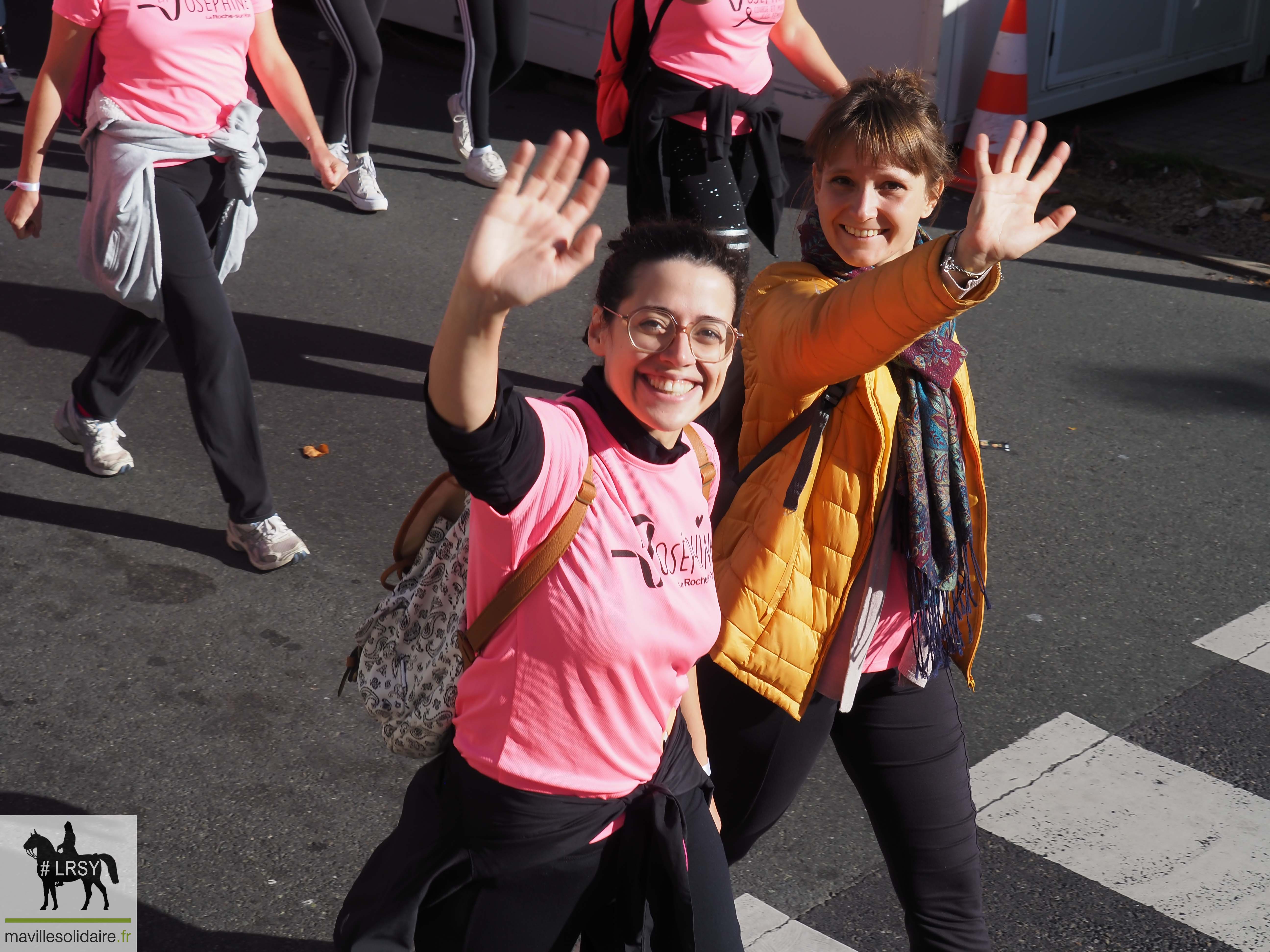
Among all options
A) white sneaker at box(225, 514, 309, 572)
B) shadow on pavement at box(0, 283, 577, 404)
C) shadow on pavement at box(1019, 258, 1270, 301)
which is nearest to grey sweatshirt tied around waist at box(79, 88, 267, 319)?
white sneaker at box(225, 514, 309, 572)

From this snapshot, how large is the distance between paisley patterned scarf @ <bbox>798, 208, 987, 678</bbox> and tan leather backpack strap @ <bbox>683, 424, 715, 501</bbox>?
1.39ft

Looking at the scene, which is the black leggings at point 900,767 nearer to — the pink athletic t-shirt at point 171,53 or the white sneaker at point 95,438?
the pink athletic t-shirt at point 171,53

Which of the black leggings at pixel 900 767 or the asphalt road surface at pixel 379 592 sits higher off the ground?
the black leggings at pixel 900 767

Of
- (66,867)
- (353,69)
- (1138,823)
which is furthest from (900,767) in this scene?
(353,69)

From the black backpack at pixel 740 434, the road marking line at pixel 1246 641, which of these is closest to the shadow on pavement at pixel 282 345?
the road marking line at pixel 1246 641

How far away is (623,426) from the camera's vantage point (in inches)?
90.0

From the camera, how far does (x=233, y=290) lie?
7188 millimetres

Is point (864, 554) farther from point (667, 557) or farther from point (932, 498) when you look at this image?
point (667, 557)

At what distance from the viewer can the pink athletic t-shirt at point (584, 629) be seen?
7.07 feet

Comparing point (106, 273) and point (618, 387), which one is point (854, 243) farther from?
point (106, 273)

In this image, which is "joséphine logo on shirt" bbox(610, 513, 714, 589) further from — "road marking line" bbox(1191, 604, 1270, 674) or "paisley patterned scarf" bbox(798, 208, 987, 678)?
"road marking line" bbox(1191, 604, 1270, 674)

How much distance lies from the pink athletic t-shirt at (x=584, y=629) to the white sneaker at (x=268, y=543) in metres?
2.54

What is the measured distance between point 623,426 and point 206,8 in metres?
2.95

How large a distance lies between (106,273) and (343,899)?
2.29m
